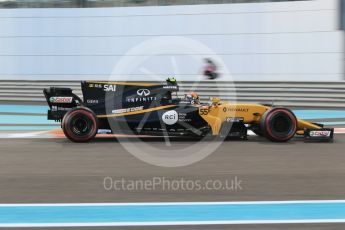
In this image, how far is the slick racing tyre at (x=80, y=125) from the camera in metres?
9.16

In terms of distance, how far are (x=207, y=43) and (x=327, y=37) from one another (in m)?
4.31

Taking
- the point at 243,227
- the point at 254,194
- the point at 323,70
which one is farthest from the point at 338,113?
the point at 243,227

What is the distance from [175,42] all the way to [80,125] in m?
12.0

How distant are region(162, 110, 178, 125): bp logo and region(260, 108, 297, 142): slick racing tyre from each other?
1.61 m

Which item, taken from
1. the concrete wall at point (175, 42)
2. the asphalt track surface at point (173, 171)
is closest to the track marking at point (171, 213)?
the asphalt track surface at point (173, 171)

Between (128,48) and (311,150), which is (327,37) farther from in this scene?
(311,150)

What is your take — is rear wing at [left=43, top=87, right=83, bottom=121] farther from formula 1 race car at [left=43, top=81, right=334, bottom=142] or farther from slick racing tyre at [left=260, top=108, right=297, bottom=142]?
slick racing tyre at [left=260, top=108, right=297, bottom=142]

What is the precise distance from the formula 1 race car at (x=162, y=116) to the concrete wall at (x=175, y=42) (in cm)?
885

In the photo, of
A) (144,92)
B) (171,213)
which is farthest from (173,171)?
(144,92)

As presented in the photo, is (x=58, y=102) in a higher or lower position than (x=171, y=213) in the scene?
higher

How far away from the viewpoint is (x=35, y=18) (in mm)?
20406

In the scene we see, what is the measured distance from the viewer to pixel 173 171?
6887 millimetres

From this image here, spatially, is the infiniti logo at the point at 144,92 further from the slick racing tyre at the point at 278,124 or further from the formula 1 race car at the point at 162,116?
the slick racing tyre at the point at 278,124

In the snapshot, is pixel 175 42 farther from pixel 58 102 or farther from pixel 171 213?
pixel 171 213
